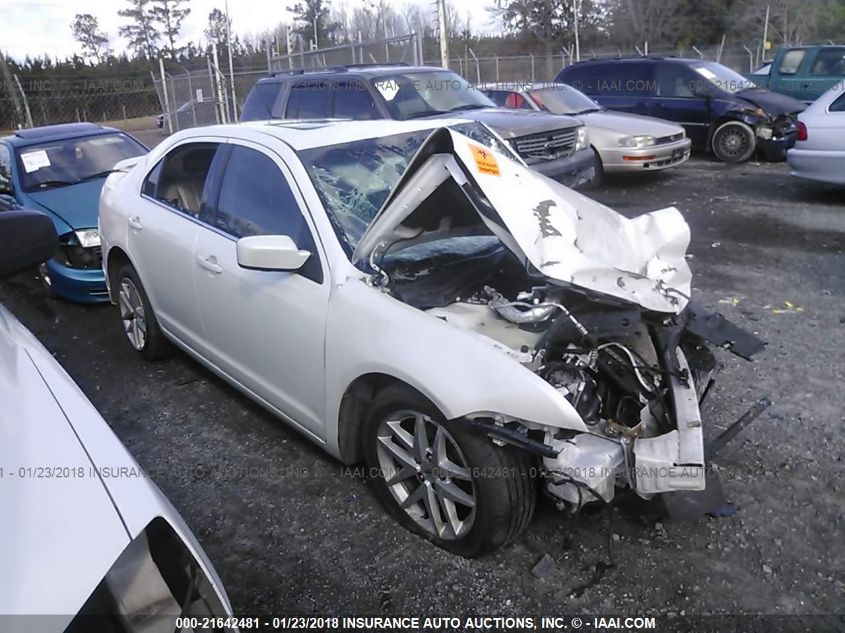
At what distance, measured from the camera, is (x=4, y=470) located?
1579 millimetres

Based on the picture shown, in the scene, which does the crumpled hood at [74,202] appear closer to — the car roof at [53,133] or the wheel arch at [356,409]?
the car roof at [53,133]

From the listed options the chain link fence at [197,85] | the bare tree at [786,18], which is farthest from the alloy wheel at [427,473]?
the bare tree at [786,18]

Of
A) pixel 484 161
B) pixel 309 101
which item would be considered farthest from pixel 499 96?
pixel 484 161

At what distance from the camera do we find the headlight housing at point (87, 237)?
19.4ft

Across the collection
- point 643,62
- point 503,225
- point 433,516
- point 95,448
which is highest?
point 643,62

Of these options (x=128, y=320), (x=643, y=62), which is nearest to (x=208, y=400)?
(x=128, y=320)

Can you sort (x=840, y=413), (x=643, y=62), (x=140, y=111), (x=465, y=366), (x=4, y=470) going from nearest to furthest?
(x=4, y=470)
(x=465, y=366)
(x=840, y=413)
(x=643, y=62)
(x=140, y=111)

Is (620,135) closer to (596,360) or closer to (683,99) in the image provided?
(683,99)

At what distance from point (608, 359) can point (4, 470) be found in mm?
2137

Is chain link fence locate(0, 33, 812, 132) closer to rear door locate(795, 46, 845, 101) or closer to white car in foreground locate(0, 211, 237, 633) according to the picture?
rear door locate(795, 46, 845, 101)

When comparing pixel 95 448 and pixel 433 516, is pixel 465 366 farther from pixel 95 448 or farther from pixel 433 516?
pixel 95 448

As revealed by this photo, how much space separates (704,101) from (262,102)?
760 centimetres

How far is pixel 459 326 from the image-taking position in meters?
2.75

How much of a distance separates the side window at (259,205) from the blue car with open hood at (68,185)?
2.55 metres
